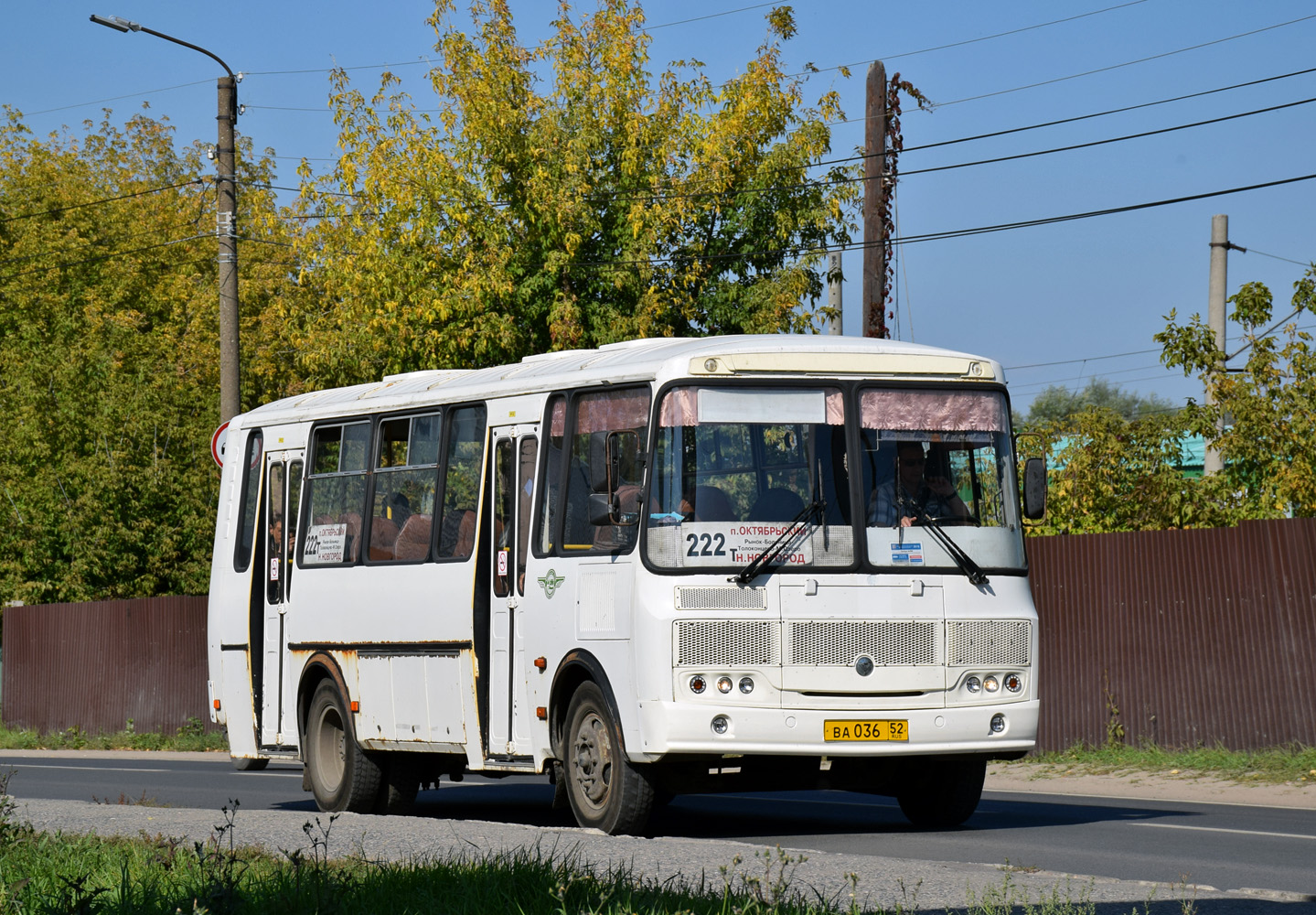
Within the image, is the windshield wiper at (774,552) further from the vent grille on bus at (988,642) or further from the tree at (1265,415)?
the tree at (1265,415)

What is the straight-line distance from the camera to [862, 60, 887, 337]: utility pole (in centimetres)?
2198

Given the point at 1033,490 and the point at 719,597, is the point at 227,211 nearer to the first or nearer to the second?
the point at 1033,490

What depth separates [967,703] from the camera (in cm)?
1173

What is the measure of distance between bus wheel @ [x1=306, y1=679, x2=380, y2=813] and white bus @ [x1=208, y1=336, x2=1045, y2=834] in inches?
35.0

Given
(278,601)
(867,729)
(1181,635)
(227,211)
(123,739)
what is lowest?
(123,739)

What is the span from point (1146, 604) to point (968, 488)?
735 cm

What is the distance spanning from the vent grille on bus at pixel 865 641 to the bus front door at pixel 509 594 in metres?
2.24

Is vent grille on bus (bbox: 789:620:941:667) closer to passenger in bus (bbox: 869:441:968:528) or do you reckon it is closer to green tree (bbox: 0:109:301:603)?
passenger in bus (bbox: 869:441:968:528)

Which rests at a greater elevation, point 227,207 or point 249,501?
point 227,207

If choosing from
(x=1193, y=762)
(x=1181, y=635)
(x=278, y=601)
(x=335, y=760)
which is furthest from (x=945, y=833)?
(x=1181, y=635)

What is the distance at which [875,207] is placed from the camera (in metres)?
22.3

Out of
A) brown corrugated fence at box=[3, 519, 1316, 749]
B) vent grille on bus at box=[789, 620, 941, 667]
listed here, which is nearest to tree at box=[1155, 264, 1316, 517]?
brown corrugated fence at box=[3, 519, 1316, 749]

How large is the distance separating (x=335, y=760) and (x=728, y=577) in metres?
5.05

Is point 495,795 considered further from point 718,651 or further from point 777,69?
point 777,69
